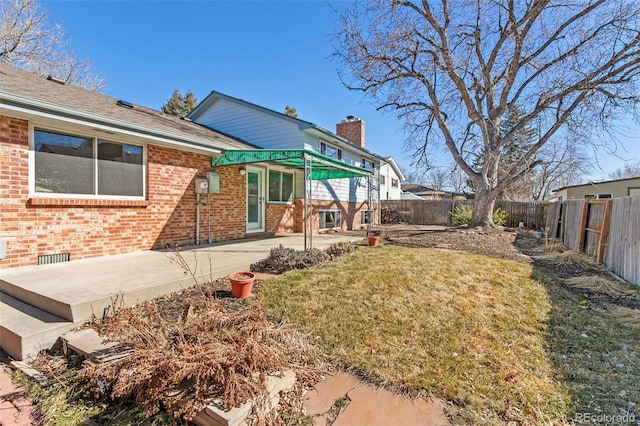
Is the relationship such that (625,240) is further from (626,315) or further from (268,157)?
(268,157)

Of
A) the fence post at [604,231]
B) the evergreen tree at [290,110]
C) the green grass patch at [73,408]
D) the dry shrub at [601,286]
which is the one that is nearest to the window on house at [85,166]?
the green grass patch at [73,408]

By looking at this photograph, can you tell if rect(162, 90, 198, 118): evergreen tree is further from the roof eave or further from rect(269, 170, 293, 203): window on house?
the roof eave

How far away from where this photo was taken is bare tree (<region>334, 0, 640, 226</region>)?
1025 cm

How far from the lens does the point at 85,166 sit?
5461mm

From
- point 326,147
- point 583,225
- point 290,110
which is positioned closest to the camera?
point 583,225

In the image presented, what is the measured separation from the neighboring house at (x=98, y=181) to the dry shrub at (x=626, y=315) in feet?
18.6

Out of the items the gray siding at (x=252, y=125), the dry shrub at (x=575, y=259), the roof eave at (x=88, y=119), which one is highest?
the gray siding at (x=252, y=125)

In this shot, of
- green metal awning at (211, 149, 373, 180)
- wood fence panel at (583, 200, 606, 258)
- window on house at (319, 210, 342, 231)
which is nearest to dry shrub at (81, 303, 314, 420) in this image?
green metal awning at (211, 149, 373, 180)

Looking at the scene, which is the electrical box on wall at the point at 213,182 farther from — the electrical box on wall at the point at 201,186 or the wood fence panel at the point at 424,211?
the wood fence panel at the point at 424,211

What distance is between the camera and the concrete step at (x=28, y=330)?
9.25ft

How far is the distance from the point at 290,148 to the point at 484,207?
347 inches

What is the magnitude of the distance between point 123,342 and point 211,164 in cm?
582

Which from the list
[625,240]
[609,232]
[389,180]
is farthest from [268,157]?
[389,180]

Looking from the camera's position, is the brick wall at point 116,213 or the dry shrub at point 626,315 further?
the brick wall at point 116,213
